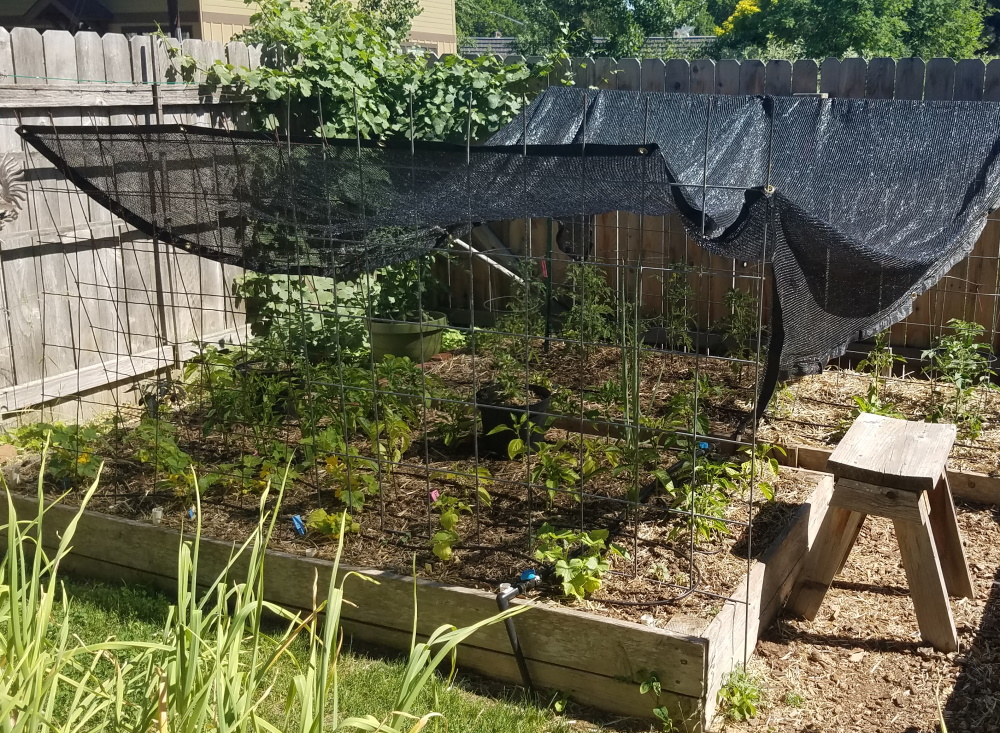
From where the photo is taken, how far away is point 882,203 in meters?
4.77

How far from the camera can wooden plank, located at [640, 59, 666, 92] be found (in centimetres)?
753

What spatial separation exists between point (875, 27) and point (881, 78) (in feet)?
46.0

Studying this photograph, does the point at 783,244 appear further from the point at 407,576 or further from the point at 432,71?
the point at 432,71

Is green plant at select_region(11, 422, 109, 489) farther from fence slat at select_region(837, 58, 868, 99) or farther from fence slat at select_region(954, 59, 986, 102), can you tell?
fence slat at select_region(954, 59, 986, 102)

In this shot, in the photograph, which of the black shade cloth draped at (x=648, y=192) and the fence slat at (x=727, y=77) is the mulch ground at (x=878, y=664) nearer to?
the black shade cloth draped at (x=648, y=192)

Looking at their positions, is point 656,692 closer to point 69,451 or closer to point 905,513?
point 905,513

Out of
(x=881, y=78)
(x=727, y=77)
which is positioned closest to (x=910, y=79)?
(x=881, y=78)

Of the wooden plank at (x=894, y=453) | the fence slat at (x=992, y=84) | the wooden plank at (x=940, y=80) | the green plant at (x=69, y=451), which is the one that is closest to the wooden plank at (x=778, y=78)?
the wooden plank at (x=940, y=80)

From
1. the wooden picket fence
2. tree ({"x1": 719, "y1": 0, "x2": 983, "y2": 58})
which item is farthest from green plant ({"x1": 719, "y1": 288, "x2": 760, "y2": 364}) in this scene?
tree ({"x1": 719, "y1": 0, "x2": 983, "y2": 58})

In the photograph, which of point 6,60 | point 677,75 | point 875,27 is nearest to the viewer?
point 6,60

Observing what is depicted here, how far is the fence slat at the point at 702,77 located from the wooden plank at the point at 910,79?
1.30 m

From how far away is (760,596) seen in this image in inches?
138

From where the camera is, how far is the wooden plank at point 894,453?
333cm

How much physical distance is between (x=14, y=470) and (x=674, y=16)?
24.5m
